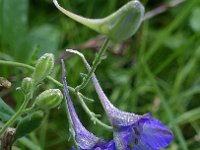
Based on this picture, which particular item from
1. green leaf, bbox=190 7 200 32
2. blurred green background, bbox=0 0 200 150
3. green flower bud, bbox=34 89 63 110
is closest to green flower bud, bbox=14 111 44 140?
green flower bud, bbox=34 89 63 110

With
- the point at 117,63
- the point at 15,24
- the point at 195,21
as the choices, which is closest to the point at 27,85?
the point at 15,24

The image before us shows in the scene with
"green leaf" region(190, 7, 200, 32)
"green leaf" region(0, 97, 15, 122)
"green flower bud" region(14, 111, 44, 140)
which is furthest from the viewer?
"green leaf" region(190, 7, 200, 32)

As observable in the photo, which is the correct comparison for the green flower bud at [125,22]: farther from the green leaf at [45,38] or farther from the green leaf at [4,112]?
the green leaf at [45,38]

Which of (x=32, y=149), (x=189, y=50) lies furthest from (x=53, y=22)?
(x=32, y=149)

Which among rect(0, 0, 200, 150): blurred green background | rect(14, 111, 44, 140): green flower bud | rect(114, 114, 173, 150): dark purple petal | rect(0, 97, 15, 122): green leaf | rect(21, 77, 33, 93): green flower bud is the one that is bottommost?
rect(114, 114, 173, 150): dark purple petal

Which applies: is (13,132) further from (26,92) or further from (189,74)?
(189,74)

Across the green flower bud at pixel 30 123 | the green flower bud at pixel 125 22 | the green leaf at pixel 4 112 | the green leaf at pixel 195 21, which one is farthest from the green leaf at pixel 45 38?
the green flower bud at pixel 125 22

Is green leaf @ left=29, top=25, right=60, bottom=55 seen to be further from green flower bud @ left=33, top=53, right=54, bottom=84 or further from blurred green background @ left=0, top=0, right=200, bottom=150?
green flower bud @ left=33, top=53, right=54, bottom=84
